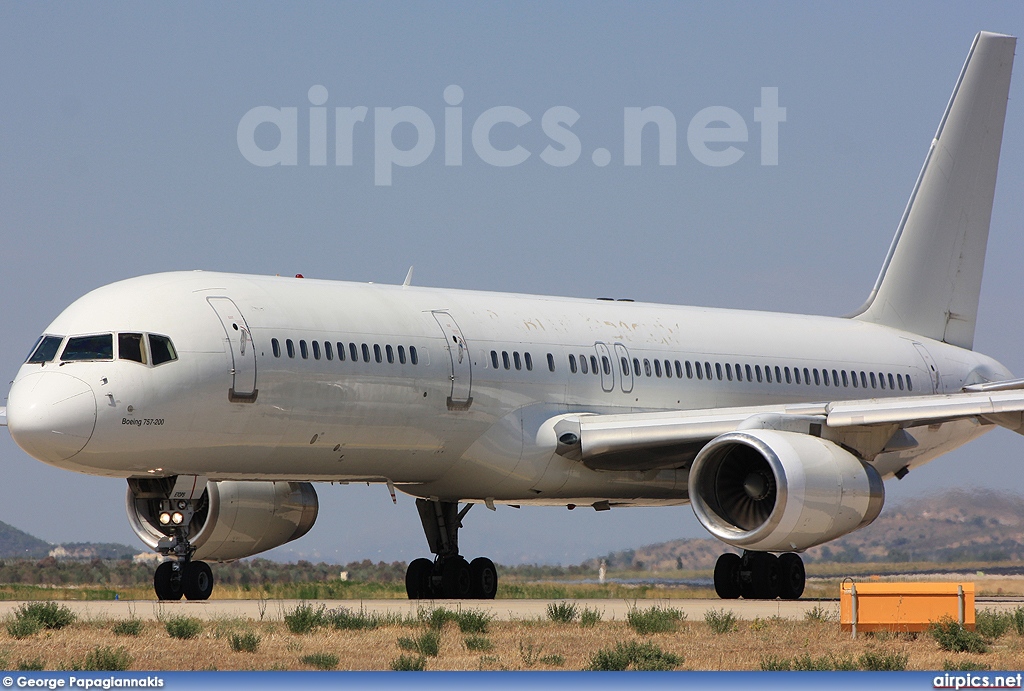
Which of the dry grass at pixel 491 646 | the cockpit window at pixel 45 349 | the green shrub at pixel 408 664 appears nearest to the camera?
the green shrub at pixel 408 664

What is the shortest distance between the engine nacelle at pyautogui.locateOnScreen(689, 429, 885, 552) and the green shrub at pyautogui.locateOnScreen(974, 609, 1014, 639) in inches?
123

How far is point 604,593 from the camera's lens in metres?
28.5

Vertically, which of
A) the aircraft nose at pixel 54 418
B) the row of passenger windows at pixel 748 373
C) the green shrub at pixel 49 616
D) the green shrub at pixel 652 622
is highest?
the row of passenger windows at pixel 748 373

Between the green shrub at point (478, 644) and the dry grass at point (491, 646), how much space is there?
0.02m

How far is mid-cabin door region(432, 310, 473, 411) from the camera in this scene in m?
21.7

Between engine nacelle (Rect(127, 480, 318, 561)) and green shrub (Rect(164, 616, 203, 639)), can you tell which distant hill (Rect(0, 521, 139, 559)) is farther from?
green shrub (Rect(164, 616, 203, 639))

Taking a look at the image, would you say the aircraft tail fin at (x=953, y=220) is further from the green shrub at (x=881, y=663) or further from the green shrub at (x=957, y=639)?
the green shrub at (x=881, y=663)

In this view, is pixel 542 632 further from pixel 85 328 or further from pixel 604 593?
pixel 604 593

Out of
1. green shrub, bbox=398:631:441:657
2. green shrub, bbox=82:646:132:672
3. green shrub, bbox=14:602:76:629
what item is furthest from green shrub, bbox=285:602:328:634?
green shrub, bbox=82:646:132:672

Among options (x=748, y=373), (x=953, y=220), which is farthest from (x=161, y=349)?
(x=953, y=220)

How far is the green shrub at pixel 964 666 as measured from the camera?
12.7m

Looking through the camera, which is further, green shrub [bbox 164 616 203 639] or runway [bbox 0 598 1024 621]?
runway [bbox 0 598 1024 621]

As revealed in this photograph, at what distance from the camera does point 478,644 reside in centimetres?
1425

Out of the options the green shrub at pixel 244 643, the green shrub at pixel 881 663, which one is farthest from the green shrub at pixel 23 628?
the green shrub at pixel 881 663
